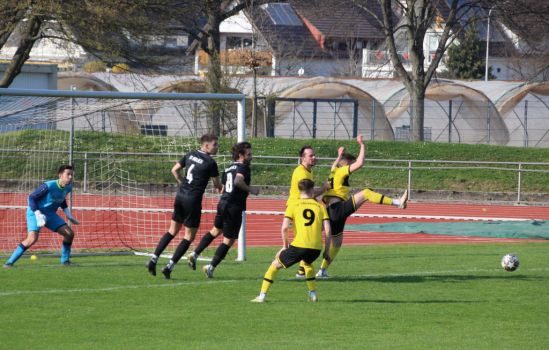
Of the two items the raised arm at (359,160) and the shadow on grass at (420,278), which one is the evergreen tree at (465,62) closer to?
the shadow on grass at (420,278)

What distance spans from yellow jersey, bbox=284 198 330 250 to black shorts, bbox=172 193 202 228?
2378 millimetres

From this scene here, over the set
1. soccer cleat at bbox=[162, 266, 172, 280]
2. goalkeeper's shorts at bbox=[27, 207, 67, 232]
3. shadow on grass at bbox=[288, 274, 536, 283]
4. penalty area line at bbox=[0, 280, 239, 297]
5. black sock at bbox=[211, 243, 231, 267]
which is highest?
goalkeeper's shorts at bbox=[27, 207, 67, 232]

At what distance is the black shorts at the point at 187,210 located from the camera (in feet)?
44.2

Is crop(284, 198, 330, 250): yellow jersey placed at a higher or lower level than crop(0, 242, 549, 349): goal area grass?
higher

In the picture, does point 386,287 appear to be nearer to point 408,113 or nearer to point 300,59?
point 408,113

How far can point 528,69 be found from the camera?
71188 mm

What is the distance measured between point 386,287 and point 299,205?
230 cm

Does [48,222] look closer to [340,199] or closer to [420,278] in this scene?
[340,199]

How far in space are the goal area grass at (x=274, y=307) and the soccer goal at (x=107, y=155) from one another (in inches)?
105

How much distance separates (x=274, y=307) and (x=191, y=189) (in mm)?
2901

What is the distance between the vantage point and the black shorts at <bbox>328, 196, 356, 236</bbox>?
548 inches

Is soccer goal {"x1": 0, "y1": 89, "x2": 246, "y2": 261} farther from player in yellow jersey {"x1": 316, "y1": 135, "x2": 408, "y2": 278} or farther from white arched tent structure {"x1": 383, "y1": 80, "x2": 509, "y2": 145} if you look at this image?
white arched tent structure {"x1": 383, "y1": 80, "x2": 509, "y2": 145}

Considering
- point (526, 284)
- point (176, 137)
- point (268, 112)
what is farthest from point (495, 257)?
point (268, 112)

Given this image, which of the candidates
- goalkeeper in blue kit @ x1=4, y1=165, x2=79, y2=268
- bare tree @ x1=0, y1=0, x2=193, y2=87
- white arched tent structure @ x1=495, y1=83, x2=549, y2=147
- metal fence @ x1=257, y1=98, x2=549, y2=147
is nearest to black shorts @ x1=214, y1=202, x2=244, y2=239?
goalkeeper in blue kit @ x1=4, y1=165, x2=79, y2=268
